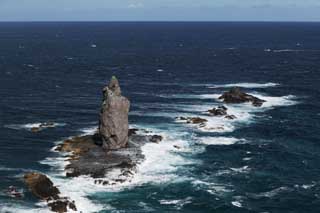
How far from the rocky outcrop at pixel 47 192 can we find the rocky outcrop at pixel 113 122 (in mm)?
16144

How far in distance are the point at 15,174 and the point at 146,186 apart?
19.3m

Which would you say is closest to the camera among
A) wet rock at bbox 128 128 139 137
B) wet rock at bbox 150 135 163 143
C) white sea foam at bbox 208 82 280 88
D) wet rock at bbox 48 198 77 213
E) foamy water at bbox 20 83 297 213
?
wet rock at bbox 48 198 77 213

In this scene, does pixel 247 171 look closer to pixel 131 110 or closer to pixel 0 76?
pixel 131 110

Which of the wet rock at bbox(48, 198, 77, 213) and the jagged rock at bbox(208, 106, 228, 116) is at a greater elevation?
the jagged rock at bbox(208, 106, 228, 116)

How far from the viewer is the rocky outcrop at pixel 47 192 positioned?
223ft

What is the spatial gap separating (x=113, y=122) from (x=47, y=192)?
69.4ft

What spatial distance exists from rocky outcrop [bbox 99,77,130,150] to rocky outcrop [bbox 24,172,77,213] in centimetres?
1614

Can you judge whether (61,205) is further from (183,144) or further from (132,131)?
(132,131)

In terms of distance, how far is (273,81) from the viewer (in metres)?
171

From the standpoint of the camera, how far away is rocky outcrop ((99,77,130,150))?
89438 mm

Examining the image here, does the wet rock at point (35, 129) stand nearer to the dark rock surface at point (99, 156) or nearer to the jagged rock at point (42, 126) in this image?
the jagged rock at point (42, 126)

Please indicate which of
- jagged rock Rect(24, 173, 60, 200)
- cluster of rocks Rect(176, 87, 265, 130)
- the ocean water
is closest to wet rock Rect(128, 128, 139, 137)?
the ocean water

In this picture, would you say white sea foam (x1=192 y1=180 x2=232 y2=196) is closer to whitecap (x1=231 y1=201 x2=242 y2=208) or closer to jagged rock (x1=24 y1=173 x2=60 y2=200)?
whitecap (x1=231 y1=201 x2=242 y2=208)

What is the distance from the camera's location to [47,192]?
71625 mm
